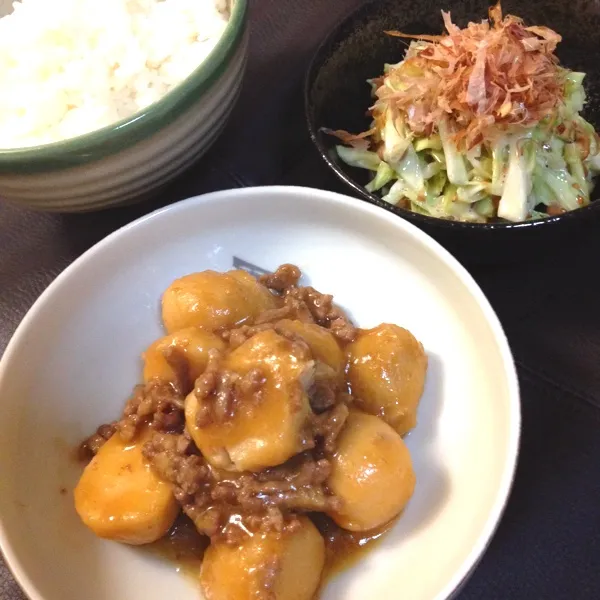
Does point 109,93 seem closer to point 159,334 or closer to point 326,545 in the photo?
point 159,334

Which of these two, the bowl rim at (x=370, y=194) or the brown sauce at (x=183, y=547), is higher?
the bowl rim at (x=370, y=194)

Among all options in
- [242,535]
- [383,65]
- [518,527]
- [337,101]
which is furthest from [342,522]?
[383,65]

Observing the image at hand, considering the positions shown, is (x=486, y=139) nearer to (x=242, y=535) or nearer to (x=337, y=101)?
(x=337, y=101)

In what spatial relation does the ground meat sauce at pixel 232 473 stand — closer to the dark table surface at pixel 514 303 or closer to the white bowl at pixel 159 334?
the white bowl at pixel 159 334

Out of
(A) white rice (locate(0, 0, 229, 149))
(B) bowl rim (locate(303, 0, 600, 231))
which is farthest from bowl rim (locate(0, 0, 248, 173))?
(B) bowl rim (locate(303, 0, 600, 231))

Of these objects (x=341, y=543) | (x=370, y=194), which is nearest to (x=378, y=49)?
(x=370, y=194)

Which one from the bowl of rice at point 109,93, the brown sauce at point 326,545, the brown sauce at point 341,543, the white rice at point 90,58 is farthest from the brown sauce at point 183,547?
the white rice at point 90,58
